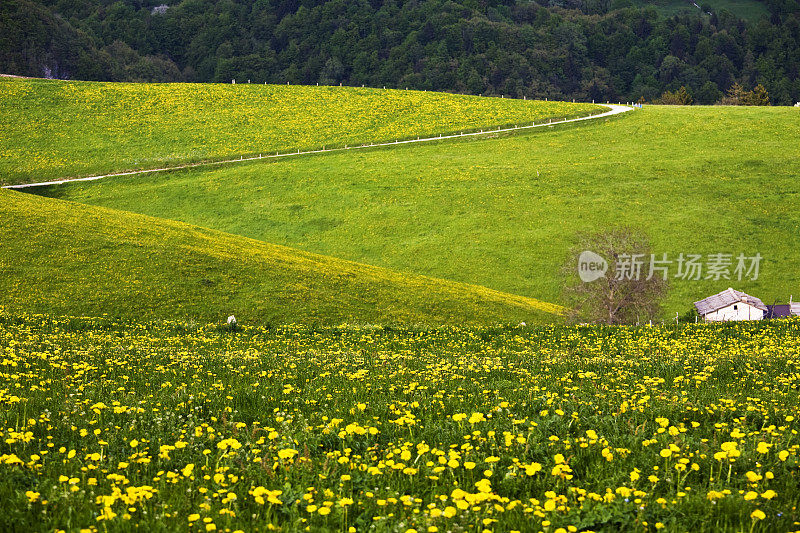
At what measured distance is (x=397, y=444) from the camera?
8.14 m

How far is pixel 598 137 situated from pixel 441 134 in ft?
77.5

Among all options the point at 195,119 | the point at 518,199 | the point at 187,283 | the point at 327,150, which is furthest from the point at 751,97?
the point at 187,283

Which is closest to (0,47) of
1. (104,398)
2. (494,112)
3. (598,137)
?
(494,112)

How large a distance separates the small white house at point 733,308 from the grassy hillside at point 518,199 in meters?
2.96

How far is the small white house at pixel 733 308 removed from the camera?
60.0 m

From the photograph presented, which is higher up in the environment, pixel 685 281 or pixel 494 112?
pixel 494 112

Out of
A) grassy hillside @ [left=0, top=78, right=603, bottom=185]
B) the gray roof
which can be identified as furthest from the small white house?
grassy hillside @ [left=0, top=78, right=603, bottom=185]

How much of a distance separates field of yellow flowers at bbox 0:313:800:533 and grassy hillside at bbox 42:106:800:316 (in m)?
53.4

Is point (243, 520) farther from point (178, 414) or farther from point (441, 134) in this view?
point (441, 134)

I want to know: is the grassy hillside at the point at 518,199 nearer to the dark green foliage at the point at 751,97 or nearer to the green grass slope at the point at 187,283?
the green grass slope at the point at 187,283

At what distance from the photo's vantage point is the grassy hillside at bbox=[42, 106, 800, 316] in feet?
236

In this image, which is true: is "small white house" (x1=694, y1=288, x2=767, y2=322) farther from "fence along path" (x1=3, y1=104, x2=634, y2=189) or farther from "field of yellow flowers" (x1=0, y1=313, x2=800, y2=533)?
"fence along path" (x1=3, y1=104, x2=634, y2=189)

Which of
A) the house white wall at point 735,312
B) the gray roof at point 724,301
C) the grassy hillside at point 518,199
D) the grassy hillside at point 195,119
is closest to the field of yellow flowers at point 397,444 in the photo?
the house white wall at point 735,312

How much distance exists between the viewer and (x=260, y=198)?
88.3 meters
